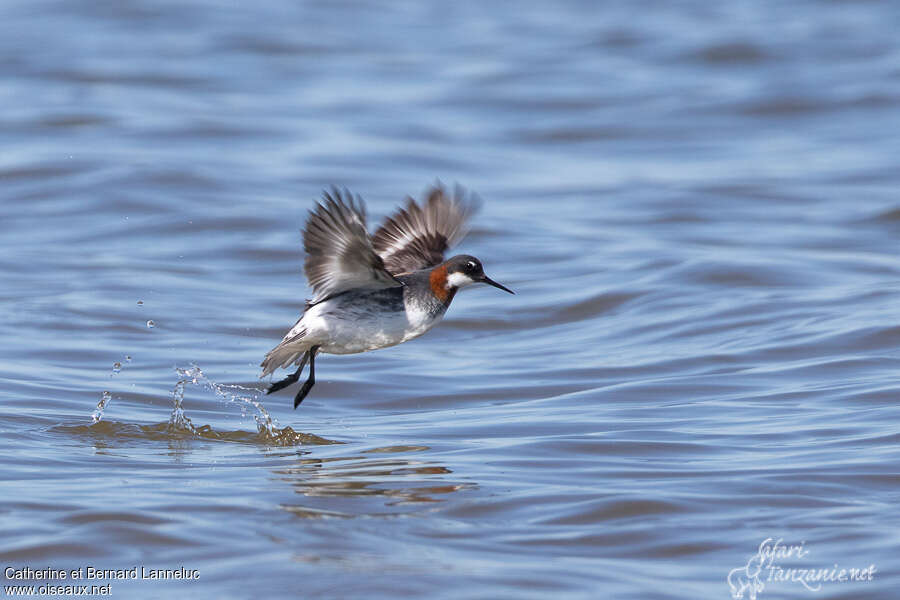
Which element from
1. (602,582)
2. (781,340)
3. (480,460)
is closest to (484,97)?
(781,340)

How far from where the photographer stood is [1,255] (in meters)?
13.9

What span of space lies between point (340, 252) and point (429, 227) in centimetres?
166

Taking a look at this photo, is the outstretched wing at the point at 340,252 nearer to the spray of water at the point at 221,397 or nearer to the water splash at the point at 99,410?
the spray of water at the point at 221,397

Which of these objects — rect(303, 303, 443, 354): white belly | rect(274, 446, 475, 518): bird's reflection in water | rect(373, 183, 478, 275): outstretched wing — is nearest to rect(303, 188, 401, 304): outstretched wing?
rect(303, 303, 443, 354): white belly

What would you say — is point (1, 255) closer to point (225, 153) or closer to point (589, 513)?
point (225, 153)

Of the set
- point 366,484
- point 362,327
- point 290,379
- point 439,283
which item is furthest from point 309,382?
point 366,484

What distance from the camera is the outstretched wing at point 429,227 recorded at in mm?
9109

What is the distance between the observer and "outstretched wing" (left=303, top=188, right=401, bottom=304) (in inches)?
288

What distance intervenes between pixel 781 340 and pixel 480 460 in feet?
13.9

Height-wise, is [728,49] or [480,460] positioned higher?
[728,49]

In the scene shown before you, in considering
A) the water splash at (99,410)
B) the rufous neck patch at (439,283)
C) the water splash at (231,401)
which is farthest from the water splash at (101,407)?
the rufous neck patch at (439,283)

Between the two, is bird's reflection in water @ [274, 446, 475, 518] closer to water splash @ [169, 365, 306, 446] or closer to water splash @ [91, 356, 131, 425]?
water splash @ [169, 365, 306, 446]

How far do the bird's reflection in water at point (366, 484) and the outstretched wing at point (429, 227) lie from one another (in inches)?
71.0

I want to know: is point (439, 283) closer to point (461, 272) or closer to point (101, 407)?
point (461, 272)
